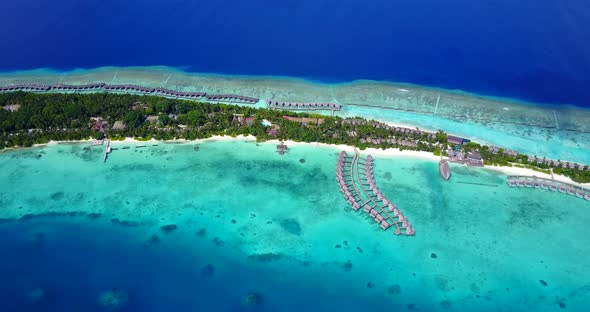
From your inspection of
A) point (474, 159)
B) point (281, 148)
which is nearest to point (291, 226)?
point (281, 148)

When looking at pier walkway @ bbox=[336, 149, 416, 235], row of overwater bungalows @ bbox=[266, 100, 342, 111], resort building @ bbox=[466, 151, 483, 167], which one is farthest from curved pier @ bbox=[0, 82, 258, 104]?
resort building @ bbox=[466, 151, 483, 167]

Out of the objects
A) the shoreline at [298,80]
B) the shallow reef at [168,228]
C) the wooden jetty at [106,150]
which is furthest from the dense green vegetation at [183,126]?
the shallow reef at [168,228]

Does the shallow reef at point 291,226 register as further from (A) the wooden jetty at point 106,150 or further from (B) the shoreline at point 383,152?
(A) the wooden jetty at point 106,150

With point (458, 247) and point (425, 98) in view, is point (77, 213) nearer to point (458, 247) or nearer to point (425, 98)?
point (458, 247)

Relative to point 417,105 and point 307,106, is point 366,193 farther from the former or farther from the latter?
point 417,105

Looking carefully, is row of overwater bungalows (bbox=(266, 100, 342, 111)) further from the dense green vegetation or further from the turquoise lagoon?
the turquoise lagoon

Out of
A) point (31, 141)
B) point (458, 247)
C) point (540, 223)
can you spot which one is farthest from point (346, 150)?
point (31, 141)
